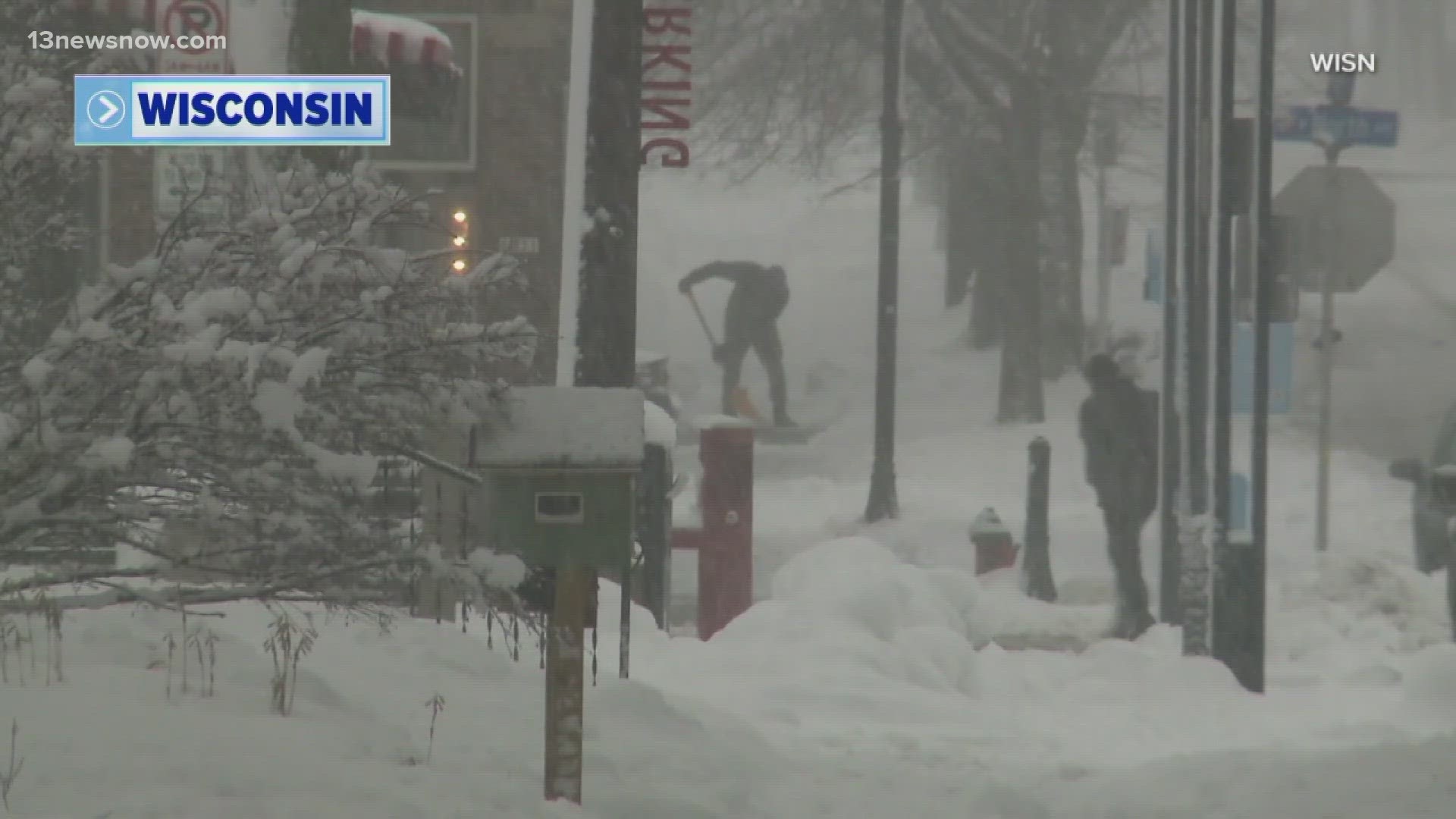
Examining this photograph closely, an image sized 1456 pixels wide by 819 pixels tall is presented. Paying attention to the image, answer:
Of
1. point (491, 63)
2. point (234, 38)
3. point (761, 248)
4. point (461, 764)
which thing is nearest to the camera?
point (461, 764)

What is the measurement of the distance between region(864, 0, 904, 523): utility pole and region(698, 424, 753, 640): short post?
687 cm

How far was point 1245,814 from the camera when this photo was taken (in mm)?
5871

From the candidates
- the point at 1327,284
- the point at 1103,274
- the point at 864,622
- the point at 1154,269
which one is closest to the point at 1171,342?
the point at 1154,269

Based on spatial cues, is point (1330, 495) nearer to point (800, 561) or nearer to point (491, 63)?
point (491, 63)

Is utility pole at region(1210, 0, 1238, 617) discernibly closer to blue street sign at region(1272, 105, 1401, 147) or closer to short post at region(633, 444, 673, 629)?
short post at region(633, 444, 673, 629)

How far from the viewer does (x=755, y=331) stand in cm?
2667

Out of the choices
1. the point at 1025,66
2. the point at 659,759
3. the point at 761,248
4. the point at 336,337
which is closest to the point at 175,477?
the point at 336,337

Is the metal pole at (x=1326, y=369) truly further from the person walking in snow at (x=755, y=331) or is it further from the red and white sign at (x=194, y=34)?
the person walking in snow at (x=755, y=331)

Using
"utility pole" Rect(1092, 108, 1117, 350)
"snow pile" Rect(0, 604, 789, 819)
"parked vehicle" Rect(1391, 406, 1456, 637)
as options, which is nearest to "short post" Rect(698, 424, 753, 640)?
"snow pile" Rect(0, 604, 789, 819)

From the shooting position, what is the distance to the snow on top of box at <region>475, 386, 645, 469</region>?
5086mm

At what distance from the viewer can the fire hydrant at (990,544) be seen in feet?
46.8

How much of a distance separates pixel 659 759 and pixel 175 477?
1775mm

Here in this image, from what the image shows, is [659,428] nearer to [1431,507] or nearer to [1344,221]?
[1431,507]

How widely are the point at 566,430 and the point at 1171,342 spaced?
7761 millimetres
